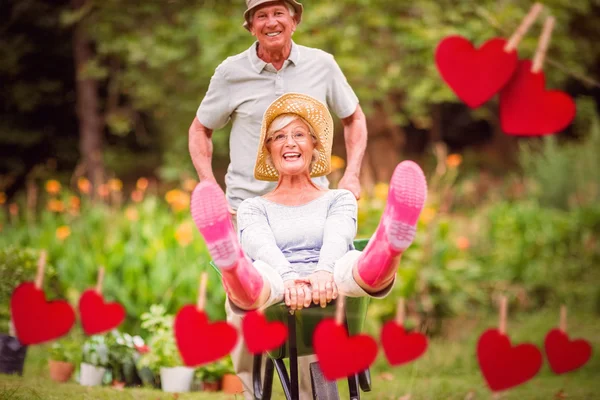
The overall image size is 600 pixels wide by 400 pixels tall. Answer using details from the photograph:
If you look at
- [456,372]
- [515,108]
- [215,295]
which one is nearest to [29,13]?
[215,295]

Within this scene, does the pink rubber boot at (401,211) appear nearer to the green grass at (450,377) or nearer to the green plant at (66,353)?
the green grass at (450,377)

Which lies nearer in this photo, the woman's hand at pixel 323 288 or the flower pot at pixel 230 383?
the woman's hand at pixel 323 288

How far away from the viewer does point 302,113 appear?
9.81ft

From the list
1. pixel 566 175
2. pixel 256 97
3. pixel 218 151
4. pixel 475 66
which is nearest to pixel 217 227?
pixel 475 66

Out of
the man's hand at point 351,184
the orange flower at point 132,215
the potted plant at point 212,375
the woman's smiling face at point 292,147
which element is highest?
the orange flower at point 132,215

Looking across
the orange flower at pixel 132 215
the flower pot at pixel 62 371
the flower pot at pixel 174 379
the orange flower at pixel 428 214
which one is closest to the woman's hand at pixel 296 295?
the flower pot at pixel 174 379

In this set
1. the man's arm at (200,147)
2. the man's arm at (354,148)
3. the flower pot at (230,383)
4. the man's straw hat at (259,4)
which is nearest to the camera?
the man's straw hat at (259,4)

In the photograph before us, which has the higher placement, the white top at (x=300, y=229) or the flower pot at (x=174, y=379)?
the white top at (x=300, y=229)

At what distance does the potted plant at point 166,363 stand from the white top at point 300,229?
163 cm

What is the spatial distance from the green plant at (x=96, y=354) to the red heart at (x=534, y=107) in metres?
2.87

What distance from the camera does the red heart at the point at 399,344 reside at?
7.97 feet

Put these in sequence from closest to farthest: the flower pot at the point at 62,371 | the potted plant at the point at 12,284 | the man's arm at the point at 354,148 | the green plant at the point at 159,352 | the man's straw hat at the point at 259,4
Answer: the man's straw hat at the point at 259,4 → the man's arm at the point at 354,148 → the potted plant at the point at 12,284 → the green plant at the point at 159,352 → the flower pot at the point at 62,371

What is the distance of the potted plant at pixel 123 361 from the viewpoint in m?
4.46

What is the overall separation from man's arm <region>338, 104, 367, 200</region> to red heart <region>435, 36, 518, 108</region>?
3.61 ft
